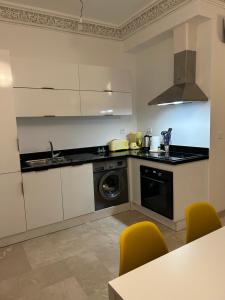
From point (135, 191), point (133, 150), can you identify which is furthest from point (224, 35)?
point (135, 191)

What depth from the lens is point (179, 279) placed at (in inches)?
35.5

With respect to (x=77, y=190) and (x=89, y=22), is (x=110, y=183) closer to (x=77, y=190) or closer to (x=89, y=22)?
(x=77, y=190)

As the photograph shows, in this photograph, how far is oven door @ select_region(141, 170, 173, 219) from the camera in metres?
2.70

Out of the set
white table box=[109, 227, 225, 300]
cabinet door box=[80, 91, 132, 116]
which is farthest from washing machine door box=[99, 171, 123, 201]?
white table box=[109, 227, 225, 300]

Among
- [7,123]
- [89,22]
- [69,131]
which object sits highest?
[89,22]

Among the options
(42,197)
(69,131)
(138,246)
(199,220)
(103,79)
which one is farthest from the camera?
(69,131)

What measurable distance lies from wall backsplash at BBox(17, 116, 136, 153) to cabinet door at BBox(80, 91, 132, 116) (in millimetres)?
342

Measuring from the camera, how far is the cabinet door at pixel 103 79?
313cm

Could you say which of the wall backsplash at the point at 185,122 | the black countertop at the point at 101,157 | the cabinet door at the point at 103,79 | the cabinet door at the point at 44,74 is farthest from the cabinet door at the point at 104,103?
the black countertop at the point at 101,157

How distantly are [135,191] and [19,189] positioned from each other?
5.33 ft

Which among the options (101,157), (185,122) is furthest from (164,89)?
(101,157)

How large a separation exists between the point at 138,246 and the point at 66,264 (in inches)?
51.2

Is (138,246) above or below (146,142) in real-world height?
below

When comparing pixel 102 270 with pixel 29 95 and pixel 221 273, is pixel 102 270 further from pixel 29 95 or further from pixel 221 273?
pixel 29 95
